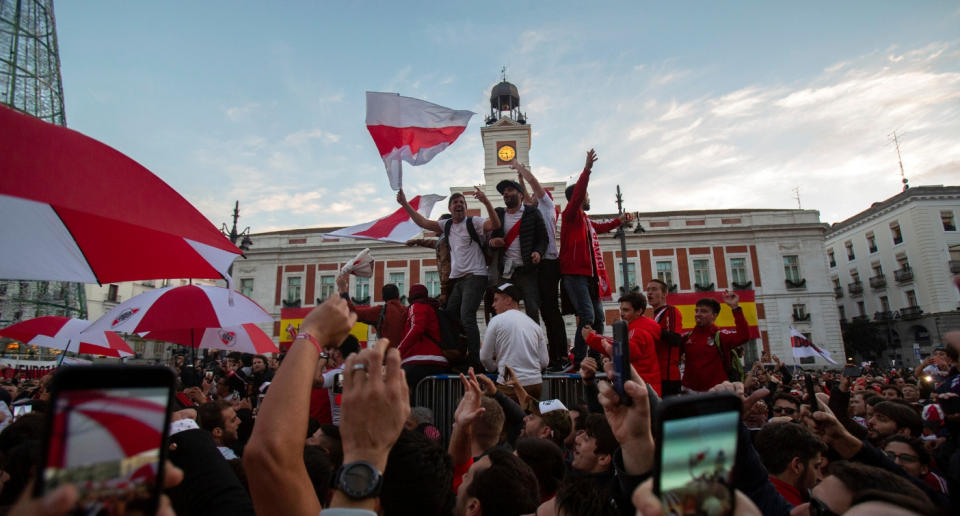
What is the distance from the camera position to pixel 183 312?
621cm

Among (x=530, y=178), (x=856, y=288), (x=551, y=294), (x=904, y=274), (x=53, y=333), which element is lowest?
(x=53, y=333)

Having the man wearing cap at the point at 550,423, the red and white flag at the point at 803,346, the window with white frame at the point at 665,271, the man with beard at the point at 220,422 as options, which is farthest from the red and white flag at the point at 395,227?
the window with white frame at the point at 665,271

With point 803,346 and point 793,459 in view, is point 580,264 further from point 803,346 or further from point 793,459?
point 803,346

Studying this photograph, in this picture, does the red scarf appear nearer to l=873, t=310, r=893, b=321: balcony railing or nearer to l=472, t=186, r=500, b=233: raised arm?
l=472, t=186, r=500, b=233: raised arm

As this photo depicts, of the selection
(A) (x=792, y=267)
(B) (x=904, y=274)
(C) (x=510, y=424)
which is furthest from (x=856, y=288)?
(C) (x=510, y=424)

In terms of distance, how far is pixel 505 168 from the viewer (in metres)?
45.3

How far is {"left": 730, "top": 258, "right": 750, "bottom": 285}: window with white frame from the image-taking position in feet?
130

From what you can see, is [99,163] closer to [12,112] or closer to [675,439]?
[12,112]

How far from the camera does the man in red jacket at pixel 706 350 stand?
5574mm

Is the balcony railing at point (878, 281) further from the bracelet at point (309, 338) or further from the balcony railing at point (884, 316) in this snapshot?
the bracelet at point (309, 338)

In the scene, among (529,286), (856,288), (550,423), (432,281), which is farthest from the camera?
(856,288)

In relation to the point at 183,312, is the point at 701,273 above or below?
above

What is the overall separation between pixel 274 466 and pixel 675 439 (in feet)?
3.56

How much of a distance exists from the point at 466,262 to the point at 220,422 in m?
3.38
